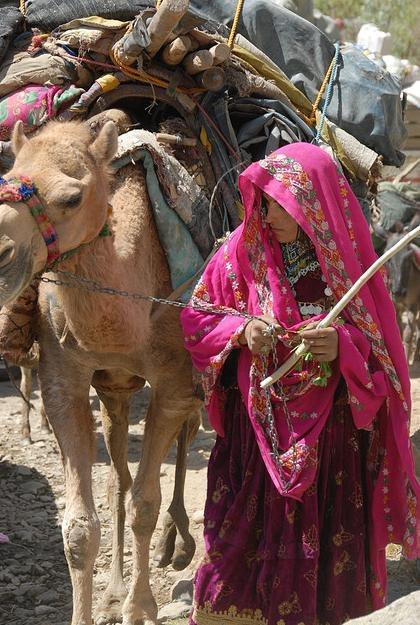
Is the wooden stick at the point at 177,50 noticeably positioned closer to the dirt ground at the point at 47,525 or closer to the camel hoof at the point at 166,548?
the camel hoof at the point at 166,548

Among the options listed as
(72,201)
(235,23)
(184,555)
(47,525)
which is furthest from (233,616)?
Result: (235,23)

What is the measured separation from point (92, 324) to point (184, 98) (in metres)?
1.35

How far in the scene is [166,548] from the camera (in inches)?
220

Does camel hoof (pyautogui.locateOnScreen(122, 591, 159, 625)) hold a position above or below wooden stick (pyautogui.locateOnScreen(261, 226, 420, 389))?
below

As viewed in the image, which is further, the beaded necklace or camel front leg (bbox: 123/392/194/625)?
camel front leg (bbox: 123/392/194/625)

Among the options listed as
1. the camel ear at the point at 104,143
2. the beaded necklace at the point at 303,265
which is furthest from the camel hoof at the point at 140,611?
the camel ear at the point at 104,143

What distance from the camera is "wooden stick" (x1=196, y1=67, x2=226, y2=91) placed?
4766 mm

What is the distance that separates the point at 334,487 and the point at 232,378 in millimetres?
583

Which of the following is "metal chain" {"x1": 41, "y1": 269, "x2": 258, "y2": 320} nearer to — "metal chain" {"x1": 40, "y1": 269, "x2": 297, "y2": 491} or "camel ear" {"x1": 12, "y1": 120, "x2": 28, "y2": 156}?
"metal chain" {"x1": 40, "y1": 269, "x2": 297, "y2": 491}

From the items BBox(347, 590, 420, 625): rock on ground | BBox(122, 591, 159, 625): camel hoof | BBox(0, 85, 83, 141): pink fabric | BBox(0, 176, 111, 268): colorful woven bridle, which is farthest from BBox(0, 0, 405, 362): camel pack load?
BBox(347, 590, 420, 625): rock on ground

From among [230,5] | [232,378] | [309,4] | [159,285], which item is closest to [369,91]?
[230,5]

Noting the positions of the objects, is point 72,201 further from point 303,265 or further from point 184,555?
point 184,555

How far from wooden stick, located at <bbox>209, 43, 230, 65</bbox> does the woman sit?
103 centimetres

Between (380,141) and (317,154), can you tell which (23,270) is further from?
(380,141)
